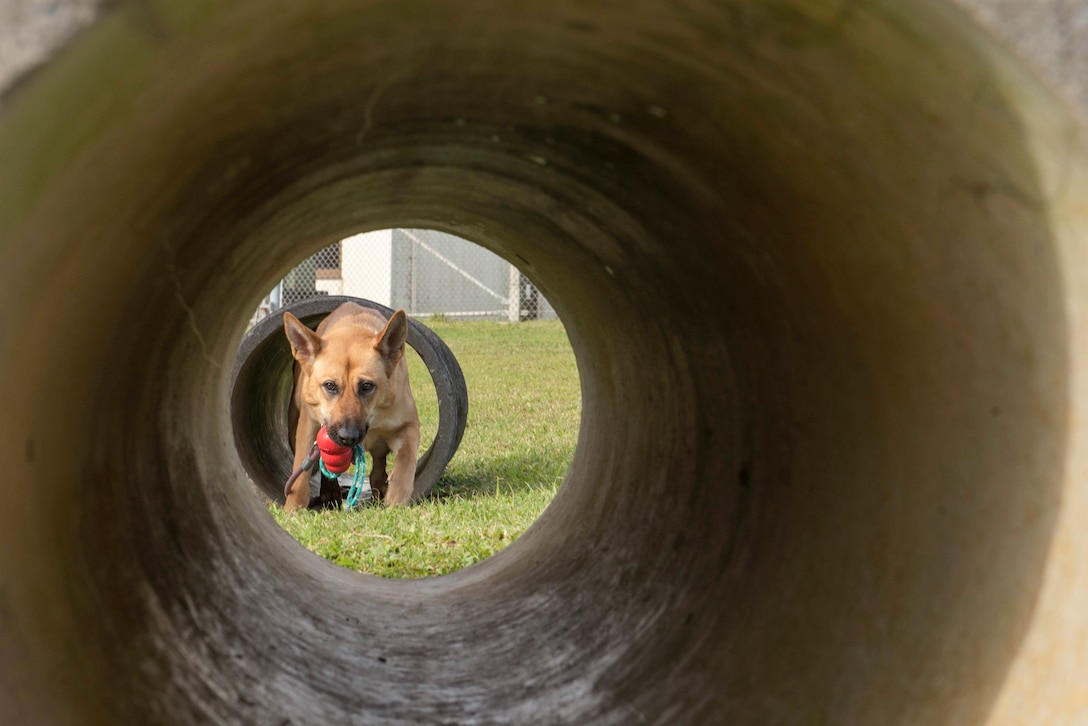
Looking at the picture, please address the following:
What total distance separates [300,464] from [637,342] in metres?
4.30

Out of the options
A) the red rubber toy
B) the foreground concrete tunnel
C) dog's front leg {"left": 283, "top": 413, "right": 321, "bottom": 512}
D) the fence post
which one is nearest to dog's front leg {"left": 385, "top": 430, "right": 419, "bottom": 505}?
the red rubber toy

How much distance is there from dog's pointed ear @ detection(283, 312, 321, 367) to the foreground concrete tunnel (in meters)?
3.48

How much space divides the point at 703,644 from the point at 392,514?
3995 millimetres

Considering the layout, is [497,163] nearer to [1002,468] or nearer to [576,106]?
[576,106]

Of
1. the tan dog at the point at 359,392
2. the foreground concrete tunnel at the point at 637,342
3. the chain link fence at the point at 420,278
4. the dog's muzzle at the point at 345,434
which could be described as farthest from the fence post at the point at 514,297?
the foreground concrete tunnel at the point at 637,342

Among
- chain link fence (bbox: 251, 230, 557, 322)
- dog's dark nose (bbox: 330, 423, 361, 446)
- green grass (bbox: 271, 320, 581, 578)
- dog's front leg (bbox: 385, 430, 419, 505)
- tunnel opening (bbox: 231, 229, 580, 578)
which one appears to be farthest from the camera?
chain link fence (bbox: 251, 230, 557, 322)

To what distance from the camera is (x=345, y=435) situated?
23.0 feet

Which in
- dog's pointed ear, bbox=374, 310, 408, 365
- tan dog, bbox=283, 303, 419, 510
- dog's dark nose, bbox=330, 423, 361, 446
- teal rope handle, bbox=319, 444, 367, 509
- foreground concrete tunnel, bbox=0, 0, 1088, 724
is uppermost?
dog's pointed ear, bbox=374, 310, 408, 365

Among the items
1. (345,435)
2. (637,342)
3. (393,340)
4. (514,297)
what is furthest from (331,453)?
(514,297)

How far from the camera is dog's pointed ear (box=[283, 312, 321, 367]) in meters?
6.88

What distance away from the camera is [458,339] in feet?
60.7

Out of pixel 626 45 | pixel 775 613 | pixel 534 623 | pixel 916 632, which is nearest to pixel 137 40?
pixel 626 45

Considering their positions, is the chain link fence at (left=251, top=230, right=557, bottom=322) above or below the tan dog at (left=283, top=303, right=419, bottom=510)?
above

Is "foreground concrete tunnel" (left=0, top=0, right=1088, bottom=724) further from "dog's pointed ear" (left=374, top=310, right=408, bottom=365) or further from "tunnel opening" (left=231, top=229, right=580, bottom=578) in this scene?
"dog's pointed ear" (left=374, top=310, right=408, bottom=365)
